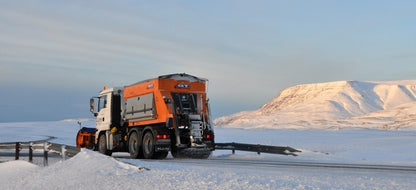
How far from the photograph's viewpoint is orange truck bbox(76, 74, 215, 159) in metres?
20.6

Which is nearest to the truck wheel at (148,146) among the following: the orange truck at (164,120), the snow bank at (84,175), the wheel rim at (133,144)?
the orange truck at (164,120)

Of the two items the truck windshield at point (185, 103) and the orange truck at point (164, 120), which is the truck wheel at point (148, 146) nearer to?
the orange truck at point (164, 120)

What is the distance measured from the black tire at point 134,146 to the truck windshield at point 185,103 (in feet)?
8.50

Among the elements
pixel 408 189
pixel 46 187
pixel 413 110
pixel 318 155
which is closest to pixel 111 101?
pixel 318 155

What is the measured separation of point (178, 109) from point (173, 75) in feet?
5.28

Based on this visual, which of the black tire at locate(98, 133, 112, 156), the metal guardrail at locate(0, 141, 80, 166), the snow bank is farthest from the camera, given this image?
the black tire at locate(98, 133, 112, 156)

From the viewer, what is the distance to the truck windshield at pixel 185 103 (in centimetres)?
2109

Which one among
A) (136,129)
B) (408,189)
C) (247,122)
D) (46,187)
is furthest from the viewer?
(247,122)

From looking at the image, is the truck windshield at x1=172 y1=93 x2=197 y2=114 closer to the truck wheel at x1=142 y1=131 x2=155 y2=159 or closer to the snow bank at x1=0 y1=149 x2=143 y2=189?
the truck wheel at x1=142 y1=131 x2=155 y2=159

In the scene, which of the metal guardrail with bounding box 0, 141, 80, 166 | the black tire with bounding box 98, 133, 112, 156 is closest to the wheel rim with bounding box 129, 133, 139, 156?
the black tire with bounding box 98, 133, 112, 156

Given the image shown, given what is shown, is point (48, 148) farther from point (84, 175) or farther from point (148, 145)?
point (84, 175)

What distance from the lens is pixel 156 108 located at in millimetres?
21125

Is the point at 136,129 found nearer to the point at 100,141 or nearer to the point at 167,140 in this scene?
the point at 167,140

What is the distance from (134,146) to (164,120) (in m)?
2.82
